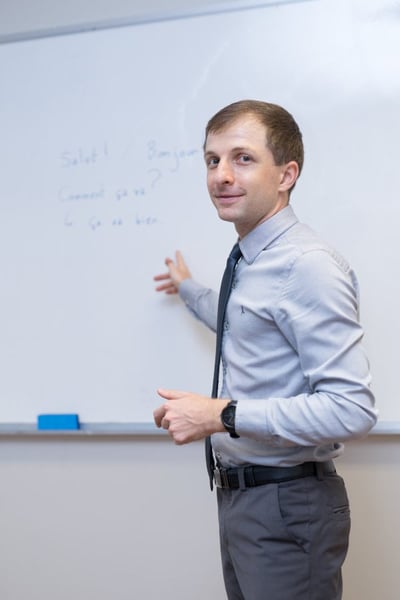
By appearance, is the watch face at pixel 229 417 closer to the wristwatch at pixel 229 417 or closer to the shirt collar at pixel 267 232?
the wristwatch at pixel 229 417

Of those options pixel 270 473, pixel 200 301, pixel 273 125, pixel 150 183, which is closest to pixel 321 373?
pixel 270 473

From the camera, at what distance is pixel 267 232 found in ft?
4.16

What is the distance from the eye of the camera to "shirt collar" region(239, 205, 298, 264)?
1265 mm

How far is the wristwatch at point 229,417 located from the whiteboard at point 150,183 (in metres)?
0.65

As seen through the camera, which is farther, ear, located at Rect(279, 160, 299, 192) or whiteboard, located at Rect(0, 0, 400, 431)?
whiteboard, located at Rect(0, 0, 400, 431)

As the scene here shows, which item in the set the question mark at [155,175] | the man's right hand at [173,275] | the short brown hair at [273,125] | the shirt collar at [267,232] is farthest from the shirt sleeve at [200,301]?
the short brown hair at [273,125]

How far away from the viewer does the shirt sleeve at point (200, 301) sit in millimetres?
1671

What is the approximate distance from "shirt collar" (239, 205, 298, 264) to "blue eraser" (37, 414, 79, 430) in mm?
840

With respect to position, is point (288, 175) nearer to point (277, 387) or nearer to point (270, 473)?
point (277, 387)

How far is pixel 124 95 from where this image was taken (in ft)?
6.10

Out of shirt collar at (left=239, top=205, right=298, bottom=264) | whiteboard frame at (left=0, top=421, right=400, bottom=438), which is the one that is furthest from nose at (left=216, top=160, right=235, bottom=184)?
whiteboard frame at (left=0, top=421, right=400, bottom=438)

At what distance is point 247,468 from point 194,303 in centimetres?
56

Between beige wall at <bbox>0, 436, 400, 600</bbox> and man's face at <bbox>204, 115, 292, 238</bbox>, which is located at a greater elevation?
man's face at <bbox>204, 115, 292, 238</bbox>

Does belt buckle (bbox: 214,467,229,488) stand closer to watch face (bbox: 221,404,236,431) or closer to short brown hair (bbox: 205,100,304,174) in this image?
watch face (bbox: 221,404,236,431)
